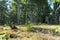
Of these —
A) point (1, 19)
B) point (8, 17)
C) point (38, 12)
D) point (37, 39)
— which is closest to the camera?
point (37, 39)

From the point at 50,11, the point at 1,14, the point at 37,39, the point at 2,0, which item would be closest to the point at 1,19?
the point at 1,14

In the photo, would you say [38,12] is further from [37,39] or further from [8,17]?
[37,39]

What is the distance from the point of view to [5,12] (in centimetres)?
6481

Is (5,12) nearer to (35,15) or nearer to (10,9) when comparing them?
(10,9)

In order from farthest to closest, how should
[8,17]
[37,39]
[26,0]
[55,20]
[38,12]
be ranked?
[8,17], [38,12], [55,20], [26,0], [37,39]

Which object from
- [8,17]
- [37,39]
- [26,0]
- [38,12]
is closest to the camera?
[37,39]

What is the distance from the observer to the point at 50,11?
5794 centimetres

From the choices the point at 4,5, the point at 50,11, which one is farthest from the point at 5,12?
the point at 50,11

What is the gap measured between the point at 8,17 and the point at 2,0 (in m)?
6.99

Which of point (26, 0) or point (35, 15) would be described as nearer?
point (26, 0)

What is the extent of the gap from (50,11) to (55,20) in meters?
6.39

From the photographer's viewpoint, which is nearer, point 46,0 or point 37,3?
point 37,3

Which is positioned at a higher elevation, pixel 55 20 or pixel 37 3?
pixel 37 3

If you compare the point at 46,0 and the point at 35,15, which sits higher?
the point at 46,0
